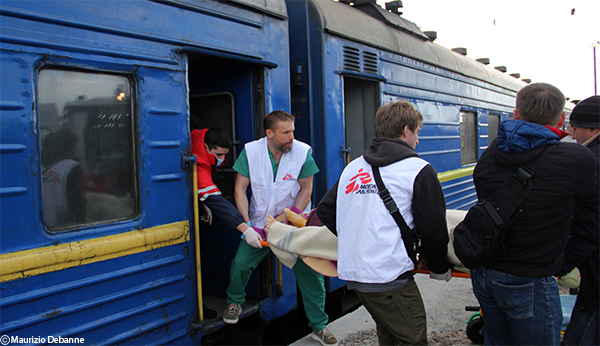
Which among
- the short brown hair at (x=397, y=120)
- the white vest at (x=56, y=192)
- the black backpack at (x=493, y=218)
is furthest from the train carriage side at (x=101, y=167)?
the black backpack at (x=493, y=218)

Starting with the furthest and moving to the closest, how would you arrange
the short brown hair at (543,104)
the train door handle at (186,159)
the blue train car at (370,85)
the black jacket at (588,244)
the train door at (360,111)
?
the train door at (360,111), the blue train car at (370,85), the train door handle at (186,159), the black jacket at (588,244), the short brown hair at (543,104)

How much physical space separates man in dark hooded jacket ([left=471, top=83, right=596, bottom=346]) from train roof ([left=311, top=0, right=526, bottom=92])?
243 centimetres

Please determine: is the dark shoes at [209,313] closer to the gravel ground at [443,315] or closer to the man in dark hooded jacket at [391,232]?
the gravel ground at [443,315]

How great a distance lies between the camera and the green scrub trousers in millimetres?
3232

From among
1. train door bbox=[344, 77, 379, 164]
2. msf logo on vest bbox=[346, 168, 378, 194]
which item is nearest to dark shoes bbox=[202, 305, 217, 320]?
msf logo on vest bbox=[346, 168, 378, 194]

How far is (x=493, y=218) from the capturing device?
6.51ft

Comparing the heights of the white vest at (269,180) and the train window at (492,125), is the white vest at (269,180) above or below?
below

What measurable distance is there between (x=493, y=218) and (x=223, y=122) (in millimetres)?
2336

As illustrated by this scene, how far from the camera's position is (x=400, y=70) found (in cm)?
530

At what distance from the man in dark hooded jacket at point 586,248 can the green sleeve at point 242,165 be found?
2.06 m

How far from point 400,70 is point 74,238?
4.10 m

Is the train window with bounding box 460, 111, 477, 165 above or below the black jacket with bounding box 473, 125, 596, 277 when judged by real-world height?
above

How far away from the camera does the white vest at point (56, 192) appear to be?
221 centimetres

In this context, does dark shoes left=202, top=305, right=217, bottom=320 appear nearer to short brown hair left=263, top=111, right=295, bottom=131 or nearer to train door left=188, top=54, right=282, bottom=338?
train door left=188, top=54, right=282, bottom=338
